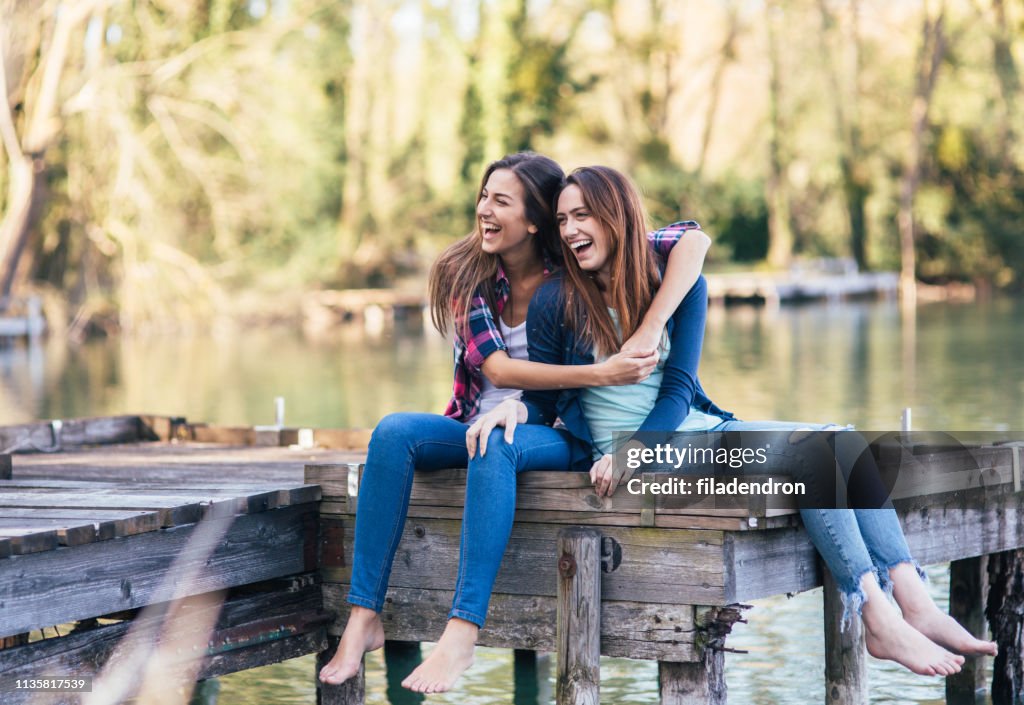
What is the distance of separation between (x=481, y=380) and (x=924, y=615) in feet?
4.80

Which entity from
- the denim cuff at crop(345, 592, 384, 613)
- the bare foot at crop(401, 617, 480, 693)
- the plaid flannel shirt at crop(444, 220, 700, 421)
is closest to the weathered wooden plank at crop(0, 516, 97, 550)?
the denim cuff at crop(345, 592, 384, 613)

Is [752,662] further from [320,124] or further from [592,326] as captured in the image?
[320,124]

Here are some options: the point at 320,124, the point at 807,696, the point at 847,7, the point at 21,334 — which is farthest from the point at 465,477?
the point at 847,7

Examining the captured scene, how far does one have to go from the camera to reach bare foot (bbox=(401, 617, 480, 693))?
415 cm

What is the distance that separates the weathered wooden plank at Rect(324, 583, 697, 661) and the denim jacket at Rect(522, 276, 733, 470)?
1.47 feet

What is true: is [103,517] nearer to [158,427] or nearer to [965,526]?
[965,526]

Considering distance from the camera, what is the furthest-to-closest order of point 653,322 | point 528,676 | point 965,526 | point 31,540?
1. point 528,676
2. point 965,526
3. point 653,322
4. point 31,540

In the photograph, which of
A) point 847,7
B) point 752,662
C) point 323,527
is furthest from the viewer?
point 847,7

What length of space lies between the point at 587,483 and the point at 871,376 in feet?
55.8

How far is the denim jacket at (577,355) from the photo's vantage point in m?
4.53

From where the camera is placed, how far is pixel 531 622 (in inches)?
182


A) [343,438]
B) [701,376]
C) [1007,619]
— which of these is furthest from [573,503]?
[701,376]

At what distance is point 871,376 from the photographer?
20797 mm

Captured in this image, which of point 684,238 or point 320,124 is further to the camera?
point 320,124
